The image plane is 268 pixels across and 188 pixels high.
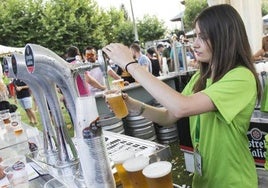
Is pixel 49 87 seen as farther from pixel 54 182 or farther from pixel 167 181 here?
pixel 167 181

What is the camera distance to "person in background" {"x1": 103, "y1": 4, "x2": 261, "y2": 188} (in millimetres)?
1025

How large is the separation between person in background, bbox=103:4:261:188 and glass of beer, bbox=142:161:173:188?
0.25 meters

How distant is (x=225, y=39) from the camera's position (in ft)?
3.71

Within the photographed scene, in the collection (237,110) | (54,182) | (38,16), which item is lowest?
(54,182)

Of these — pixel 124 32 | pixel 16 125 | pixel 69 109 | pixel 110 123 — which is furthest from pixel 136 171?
pixel 124 32

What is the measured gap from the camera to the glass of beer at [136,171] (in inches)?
33.4

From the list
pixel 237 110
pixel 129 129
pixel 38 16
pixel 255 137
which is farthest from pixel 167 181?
pixel 38 16

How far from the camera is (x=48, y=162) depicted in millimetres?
1159

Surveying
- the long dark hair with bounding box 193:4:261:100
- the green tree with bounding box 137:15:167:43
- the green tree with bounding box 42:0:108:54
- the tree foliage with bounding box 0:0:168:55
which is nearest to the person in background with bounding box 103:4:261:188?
the long dark hair with bounding box 193:4:261:100

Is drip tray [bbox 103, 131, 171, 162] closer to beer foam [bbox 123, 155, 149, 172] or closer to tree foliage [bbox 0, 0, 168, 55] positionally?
beer foam [bbox 123, 155, 149, 172]

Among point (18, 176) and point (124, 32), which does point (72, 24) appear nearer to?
point (124, 32)

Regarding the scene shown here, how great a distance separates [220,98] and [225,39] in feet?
0.80

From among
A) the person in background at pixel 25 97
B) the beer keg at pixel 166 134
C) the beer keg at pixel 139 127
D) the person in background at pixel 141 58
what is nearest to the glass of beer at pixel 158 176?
the beer keg at pixel 139 127

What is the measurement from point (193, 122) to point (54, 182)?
0.62 meters
